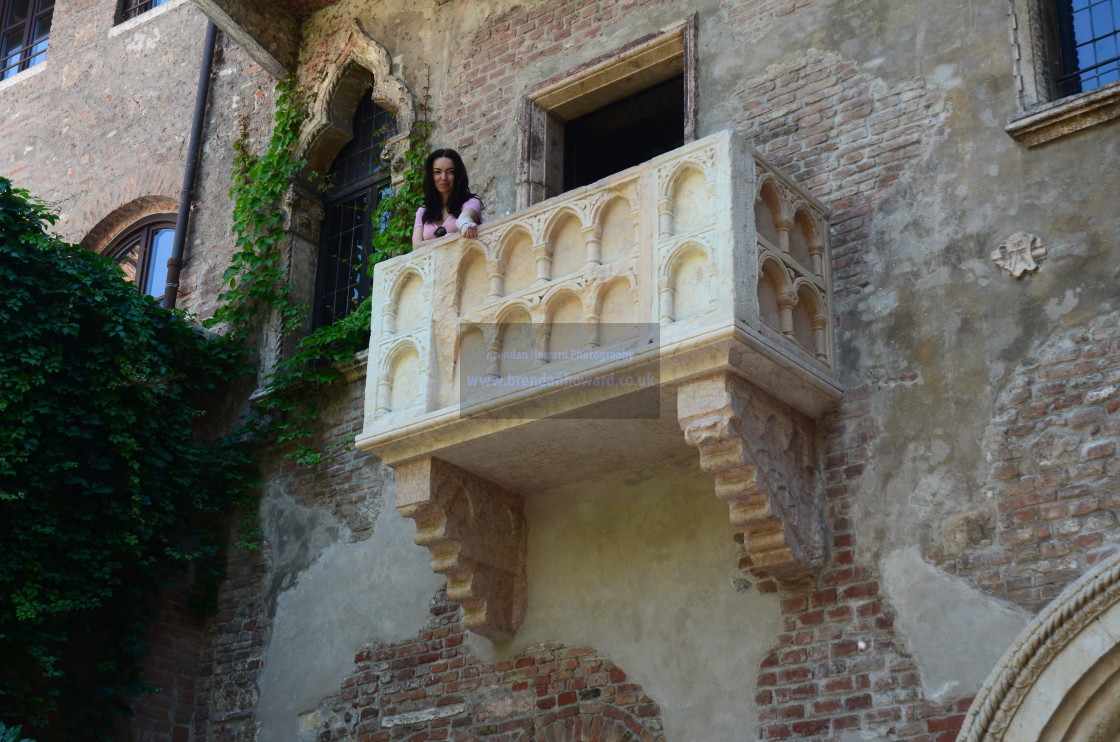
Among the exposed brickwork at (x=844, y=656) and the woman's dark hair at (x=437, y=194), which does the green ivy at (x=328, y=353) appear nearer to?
the woman's dark hair at (x=437, y=194)

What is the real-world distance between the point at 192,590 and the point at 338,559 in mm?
1133

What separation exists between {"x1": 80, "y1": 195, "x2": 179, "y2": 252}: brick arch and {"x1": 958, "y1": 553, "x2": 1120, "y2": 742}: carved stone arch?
Answer: 309 inches

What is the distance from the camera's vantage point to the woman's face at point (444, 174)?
8250 millimetres

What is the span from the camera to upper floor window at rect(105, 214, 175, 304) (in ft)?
38.4

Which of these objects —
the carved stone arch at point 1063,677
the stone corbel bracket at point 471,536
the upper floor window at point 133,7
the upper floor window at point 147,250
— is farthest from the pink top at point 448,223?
the upper floor window at point 133,7

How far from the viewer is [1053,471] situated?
6355 mm

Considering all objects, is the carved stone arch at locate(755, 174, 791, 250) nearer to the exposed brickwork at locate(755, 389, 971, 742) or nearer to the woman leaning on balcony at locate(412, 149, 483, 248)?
the exposed brickwork at locate(755, 389, 971, 742)

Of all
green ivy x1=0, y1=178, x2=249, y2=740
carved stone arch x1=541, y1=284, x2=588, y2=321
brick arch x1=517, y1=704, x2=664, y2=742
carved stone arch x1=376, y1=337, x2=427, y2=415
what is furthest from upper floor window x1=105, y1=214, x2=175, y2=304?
brick arch x1=517, y1=704, x2=664, y2=742

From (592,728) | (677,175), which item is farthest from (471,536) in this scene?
(677,175)

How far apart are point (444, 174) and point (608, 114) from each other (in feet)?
5.08

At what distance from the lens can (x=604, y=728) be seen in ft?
23.8

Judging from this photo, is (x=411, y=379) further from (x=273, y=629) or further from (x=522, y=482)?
(x=273, y=629)

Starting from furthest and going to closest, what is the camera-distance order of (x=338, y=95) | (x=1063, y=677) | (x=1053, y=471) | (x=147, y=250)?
(x=147, y=250) → (x=338, y=95) → (x=1053, y=471) → (x=1063, y=677)

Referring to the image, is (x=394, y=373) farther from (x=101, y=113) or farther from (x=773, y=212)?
(x=101, y=113)
